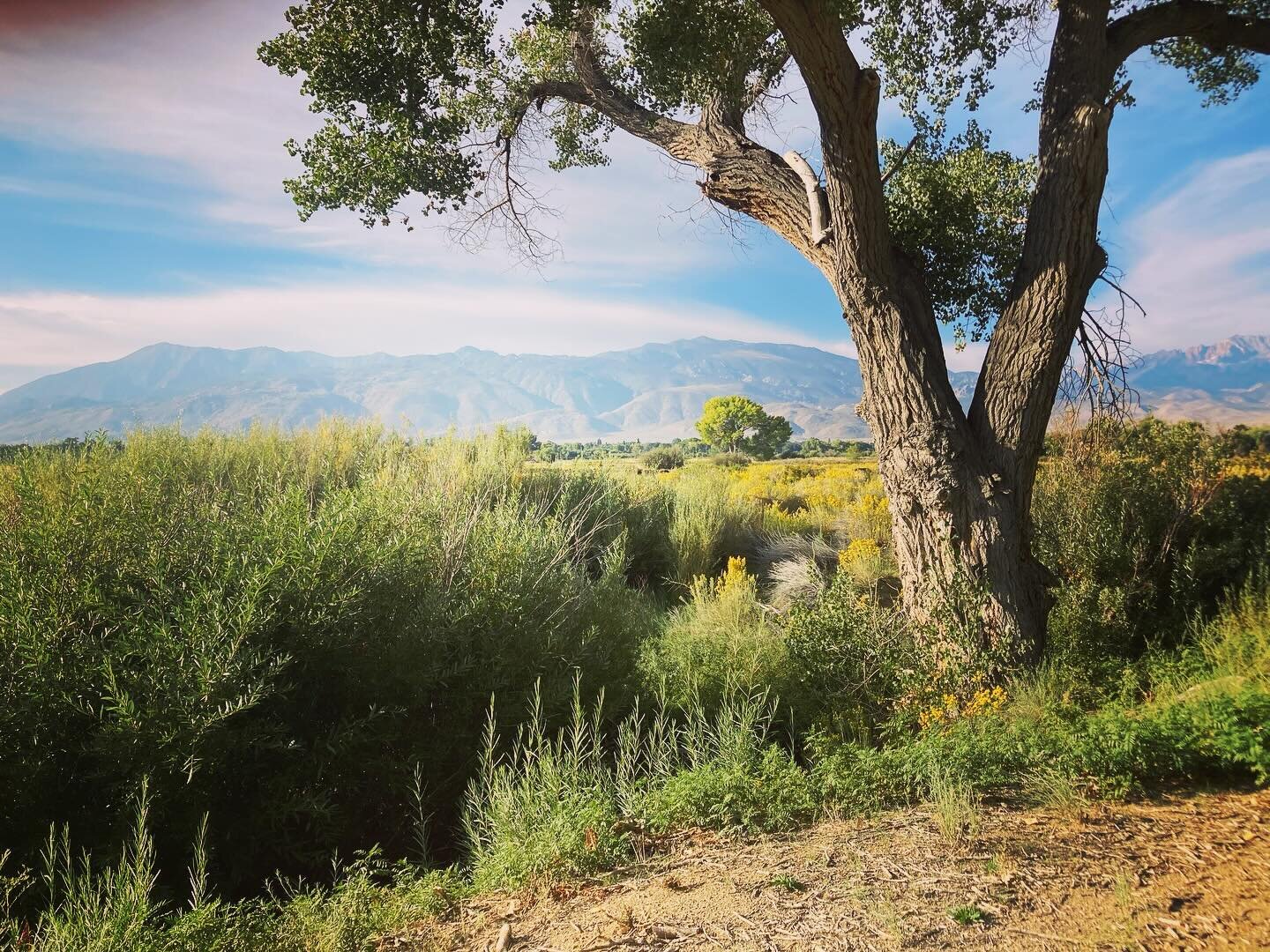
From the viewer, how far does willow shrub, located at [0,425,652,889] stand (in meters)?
3.32

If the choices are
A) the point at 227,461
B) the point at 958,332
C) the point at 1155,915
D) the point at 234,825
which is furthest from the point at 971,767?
the point at 227,461

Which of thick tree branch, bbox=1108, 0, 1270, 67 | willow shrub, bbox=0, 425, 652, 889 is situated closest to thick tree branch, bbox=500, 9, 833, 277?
thick tree branch, bbox=1108, 0, 1270, 67

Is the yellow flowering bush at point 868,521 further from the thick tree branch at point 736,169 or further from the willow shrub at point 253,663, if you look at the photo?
the willow shrub at point 253,663

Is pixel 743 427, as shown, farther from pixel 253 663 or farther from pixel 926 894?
pixel 926 894

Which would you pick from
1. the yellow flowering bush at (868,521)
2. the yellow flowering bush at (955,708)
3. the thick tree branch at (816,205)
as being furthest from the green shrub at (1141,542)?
the yellow flowering bush at (868,521)

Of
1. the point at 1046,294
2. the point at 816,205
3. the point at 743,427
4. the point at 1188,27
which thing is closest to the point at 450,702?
the point at 816,205

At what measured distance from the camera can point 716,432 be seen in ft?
220

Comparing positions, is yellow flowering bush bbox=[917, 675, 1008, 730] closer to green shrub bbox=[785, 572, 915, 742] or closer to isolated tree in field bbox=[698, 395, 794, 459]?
green shrub bbox=[785, 572, 915, 742]

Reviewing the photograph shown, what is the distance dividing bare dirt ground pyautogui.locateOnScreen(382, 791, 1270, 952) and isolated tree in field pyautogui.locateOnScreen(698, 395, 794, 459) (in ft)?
194

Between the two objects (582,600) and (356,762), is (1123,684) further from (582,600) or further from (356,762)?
(356,762)

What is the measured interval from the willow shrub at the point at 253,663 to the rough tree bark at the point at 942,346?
2.63 m

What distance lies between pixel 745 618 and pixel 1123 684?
3032 mm

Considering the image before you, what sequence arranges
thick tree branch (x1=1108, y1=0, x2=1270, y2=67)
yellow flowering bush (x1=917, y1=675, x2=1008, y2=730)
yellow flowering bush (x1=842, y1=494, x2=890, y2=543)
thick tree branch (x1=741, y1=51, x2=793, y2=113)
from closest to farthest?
1. yellow flowering bush (x1=917, y1=675, x2=1008, y2=730)
2. thick tree branch (x1=1108, y1=0, x2=1270, y2=67)
3. thick tree branch (x1=741, y1=51, x2=793, y2=113)
4. yellow flowering bush (x1=842, y1=494, x2=890, y2=543)

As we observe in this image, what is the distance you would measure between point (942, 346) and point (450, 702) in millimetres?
4657
